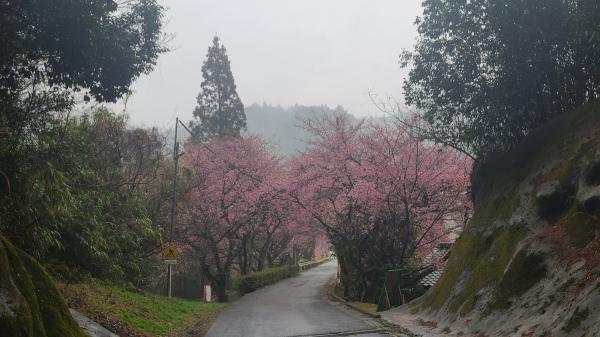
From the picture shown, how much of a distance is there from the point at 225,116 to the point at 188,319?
27987 mm

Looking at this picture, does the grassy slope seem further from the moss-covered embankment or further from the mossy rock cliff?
the moss-covered embankment

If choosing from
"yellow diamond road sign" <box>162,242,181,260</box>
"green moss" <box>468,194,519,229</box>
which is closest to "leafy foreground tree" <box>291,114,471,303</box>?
"green moss" <box>468,194,519,229</box>

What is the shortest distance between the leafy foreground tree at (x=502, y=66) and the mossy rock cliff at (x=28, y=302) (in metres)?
12.3

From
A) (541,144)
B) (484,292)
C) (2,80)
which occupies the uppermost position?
(2,80)

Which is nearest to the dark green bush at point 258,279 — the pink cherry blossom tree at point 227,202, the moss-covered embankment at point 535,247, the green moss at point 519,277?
the pink cherry blossom tree at point 227,202

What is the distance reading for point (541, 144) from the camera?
13406 millimetres

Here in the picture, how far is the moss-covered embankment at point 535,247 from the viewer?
8.28m

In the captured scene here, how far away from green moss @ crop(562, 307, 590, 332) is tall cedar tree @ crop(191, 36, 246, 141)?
36501 mm

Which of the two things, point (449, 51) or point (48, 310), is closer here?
point (48, 310)

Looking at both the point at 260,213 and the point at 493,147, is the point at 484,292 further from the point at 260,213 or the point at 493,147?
the point at 260,213

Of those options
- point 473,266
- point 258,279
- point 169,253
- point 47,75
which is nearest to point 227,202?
point 258,279

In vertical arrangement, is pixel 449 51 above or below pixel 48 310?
above

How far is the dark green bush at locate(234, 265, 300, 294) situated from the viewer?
1276 inches

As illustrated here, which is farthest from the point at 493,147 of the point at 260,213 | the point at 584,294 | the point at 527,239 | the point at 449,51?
the point at 260,213
